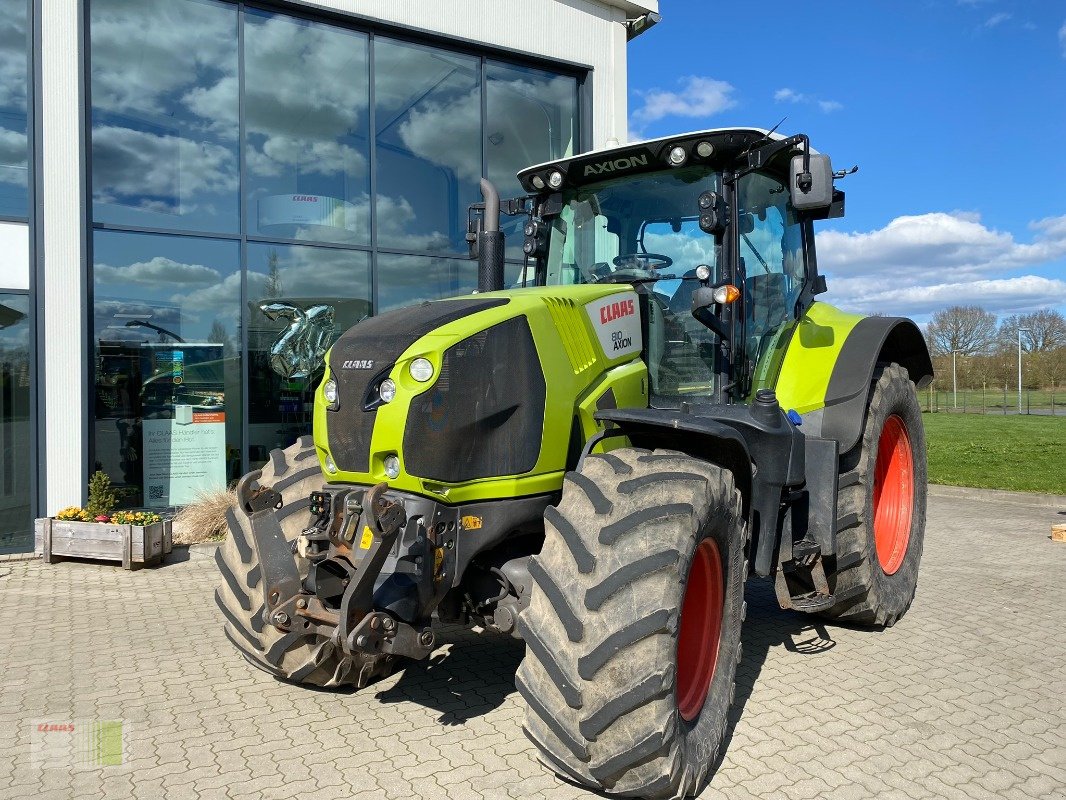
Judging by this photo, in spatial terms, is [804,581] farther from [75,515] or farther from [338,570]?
[75,515]

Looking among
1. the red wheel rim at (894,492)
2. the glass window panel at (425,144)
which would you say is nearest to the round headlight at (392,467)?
the red wheel rim at (894,492)

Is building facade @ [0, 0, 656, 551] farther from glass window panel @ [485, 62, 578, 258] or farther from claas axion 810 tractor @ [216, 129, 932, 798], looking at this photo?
claas axion 810 tractor @ [216, 129, 932, 798]

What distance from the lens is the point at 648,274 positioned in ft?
14.5

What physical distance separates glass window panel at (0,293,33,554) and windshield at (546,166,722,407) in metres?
6.09

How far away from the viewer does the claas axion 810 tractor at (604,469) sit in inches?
115

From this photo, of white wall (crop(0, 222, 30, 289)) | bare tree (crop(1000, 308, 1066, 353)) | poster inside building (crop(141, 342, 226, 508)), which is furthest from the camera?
bare tree (crop(1000, 308, 1066, 353))

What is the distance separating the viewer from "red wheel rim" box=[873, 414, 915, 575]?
567 cm

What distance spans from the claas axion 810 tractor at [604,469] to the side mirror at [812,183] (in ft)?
0.05

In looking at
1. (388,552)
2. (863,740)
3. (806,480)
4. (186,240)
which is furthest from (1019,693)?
(186,240)

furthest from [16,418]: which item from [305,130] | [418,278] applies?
[418,278]

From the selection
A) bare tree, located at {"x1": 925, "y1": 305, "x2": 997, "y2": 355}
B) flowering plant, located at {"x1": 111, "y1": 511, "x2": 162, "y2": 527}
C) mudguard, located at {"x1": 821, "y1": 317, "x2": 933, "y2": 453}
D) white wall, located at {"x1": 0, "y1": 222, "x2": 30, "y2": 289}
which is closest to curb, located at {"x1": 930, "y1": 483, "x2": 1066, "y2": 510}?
mudguard, located at {"x1": 821, "y1": 317, "x2": 933, "y2": 453}

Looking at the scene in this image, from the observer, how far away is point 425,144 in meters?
10.3

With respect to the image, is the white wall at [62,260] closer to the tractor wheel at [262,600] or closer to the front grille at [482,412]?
the tractor wheel at [262,600]

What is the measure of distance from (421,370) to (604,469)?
828mm
